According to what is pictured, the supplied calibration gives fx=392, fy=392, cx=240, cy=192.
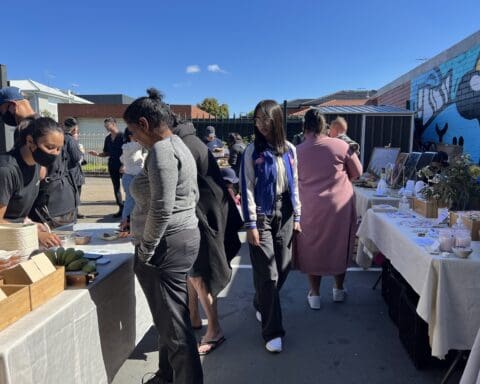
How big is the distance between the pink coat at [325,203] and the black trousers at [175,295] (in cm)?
159

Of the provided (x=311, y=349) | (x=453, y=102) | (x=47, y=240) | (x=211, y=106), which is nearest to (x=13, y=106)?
(x=47, y=240)

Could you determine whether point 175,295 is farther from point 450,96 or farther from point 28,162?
point 450,96

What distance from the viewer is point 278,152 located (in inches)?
109

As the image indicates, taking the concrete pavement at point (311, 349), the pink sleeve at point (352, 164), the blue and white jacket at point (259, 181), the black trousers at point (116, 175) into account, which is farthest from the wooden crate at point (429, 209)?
the black trousers at point (116, 175)

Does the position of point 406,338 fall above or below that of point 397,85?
below

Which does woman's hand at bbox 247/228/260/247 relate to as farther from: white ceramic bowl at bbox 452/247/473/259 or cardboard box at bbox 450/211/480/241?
cardboard box at bbox 450/211/480/241

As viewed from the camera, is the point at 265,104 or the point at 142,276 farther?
the point at 265,104

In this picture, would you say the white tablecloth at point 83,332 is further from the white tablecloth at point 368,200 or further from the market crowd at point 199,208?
the white tablecloth at point 368,200

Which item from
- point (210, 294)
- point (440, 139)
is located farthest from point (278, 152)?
point (440, 139)

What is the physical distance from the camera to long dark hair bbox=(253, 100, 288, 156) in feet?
8.73

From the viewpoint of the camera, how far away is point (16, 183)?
219 centimetres

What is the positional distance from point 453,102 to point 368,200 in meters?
3.77

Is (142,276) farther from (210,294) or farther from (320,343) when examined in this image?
(320,343)

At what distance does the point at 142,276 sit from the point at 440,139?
6930mm
